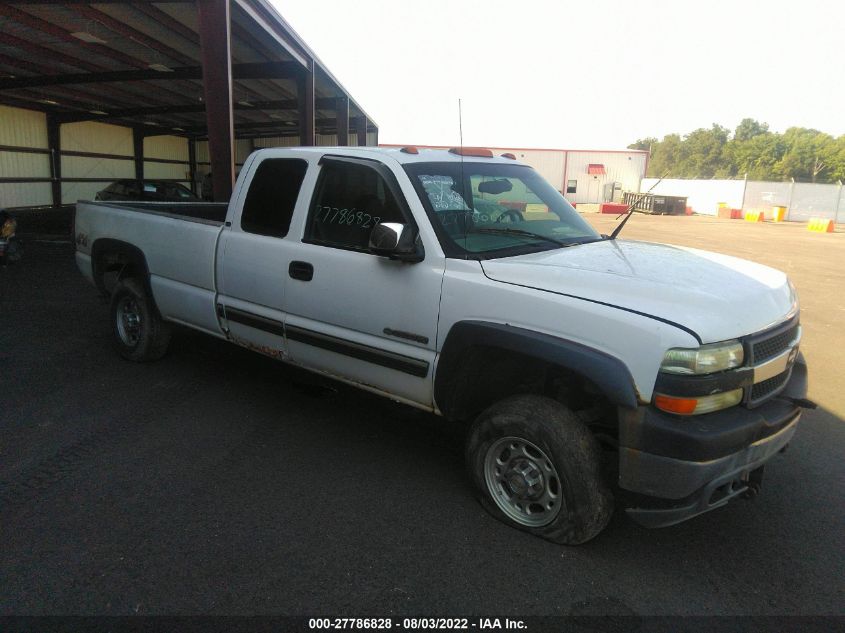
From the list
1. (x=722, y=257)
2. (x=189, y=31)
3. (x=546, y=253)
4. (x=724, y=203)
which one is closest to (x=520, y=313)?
(x=546, y=253)

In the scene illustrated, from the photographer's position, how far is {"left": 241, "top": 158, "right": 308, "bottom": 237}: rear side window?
4.14 m

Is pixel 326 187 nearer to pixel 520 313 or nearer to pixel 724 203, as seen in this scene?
pixel 520 313

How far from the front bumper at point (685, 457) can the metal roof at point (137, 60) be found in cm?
990

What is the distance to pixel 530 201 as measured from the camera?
4.13 metres

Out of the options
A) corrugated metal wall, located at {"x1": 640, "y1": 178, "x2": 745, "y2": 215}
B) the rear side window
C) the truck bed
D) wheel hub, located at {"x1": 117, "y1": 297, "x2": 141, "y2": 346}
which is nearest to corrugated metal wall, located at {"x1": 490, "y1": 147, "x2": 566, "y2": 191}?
corrugated metal wall, located at {"x1": 640, "y1": 178, "x2": 745, "y2": 215}

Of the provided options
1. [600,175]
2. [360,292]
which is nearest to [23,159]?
[360,292]

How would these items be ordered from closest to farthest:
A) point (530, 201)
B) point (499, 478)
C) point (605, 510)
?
point (605, 510) < point (499, 478) < point (530, 201)

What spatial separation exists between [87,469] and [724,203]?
44618 mm

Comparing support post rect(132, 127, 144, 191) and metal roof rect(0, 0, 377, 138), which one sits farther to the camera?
support post rect(132, 127, 144, 191)

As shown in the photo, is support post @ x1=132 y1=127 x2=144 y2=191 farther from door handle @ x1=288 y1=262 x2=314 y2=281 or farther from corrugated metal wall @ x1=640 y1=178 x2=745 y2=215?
corrugated metal wall @ x1=640 y1=178 x2=745 y2=215

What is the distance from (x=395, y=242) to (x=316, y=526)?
1.54 m

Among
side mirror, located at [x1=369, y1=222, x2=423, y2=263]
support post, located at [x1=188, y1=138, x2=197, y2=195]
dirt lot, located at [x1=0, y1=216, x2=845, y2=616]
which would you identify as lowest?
dirt lot, located at [x1=0, y1=216, x2=845, y2=616]

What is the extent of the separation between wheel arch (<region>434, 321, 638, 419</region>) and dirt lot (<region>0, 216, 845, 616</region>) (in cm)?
63

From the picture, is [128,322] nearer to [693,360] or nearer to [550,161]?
[693,360]
